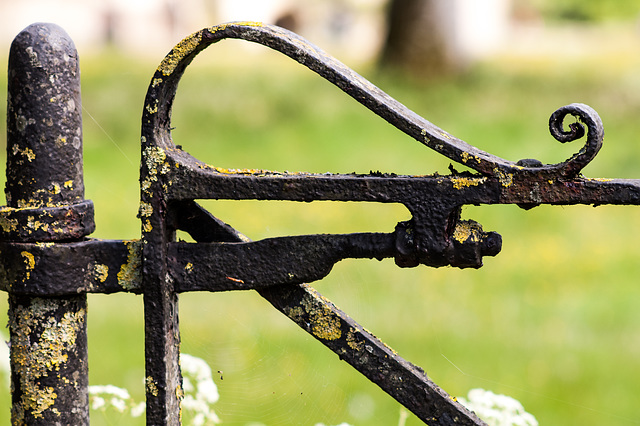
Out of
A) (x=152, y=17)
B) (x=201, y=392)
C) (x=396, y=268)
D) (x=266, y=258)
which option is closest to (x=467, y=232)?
(x=266, y=258)

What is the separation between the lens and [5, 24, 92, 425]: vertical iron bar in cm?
126

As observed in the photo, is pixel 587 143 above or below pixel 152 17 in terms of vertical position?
below

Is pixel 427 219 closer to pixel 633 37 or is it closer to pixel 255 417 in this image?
pixel 255 417

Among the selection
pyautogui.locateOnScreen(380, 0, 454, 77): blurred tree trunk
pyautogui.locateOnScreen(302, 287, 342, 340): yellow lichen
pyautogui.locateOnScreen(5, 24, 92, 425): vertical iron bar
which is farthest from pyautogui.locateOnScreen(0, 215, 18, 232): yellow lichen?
pyautogui.locateOnScreen(380, 0, 454, 77): blurred tree trunk

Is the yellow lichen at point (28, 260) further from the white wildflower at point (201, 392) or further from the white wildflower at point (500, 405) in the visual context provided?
the white wildflower at point (500, 405)

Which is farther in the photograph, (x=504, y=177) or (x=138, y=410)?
(x=138, y=410)

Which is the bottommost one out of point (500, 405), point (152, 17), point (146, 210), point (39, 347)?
point (39, 347)

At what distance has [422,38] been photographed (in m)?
9.21

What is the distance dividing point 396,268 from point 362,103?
3931 mm

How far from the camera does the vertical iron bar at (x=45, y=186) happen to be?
4.13ft

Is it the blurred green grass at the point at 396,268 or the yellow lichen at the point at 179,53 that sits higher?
the blurred green grass at the point at 396,268

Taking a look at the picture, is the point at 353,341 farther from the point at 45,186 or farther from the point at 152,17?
the point at 152,17

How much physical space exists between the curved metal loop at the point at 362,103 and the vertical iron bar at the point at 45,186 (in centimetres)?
14

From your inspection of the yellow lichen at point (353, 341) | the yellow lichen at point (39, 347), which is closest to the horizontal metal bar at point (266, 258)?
the yellow lichen at point (353, 341)
